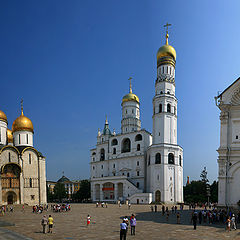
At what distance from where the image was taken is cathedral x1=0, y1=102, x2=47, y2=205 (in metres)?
43.7

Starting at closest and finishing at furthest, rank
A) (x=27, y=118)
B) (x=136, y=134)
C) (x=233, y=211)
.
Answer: (x=233, y=211)
(x=27, y=118)
(x=136, y=134)

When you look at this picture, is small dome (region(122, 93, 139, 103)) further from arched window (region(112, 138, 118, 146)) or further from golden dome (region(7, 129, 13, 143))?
golden dome (region(7, 129, 13, 143))

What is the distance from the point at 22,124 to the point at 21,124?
180 millimetres

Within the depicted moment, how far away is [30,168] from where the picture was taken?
46.7 m

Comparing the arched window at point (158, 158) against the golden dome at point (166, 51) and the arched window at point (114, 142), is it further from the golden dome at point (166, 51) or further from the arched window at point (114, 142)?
the golden dome at point (166, 51)

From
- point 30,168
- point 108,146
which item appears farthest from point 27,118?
point 108,146

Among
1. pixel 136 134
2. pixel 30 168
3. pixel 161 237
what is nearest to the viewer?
pixel 161 237

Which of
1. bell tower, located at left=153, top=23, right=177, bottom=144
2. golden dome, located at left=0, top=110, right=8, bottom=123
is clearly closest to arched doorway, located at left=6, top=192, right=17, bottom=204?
golden dome, located at left=0, top=110, right=8, bottom=123

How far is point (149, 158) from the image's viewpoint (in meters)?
51.7

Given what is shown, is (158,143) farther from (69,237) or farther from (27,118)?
(69,237)

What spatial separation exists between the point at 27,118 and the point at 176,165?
30.0 metres

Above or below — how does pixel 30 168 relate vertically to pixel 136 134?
below

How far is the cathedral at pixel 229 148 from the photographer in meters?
22.8

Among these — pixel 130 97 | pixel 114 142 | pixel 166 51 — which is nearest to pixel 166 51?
pixel 166 51
